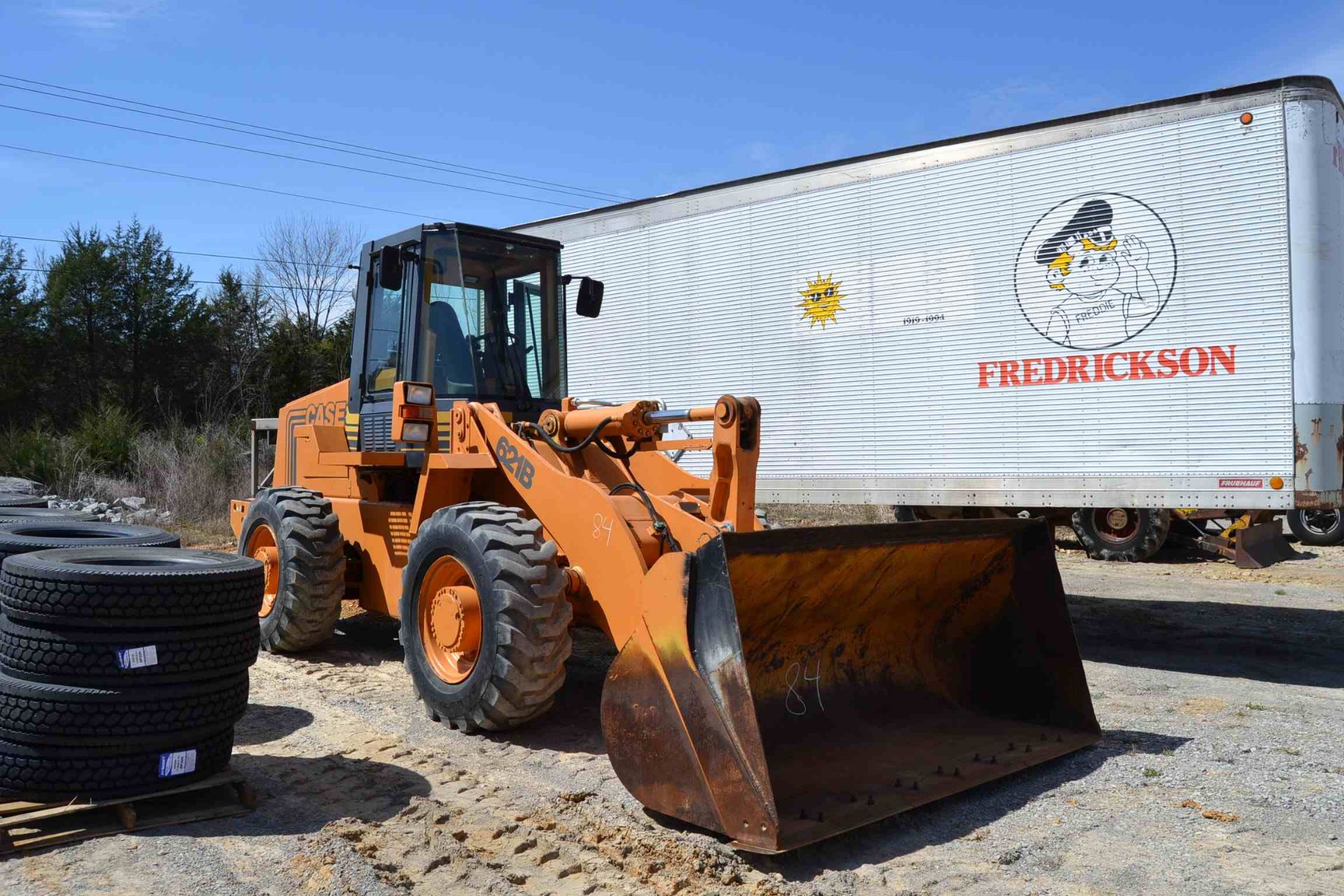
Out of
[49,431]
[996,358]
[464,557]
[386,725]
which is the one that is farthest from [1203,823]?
[49,431]

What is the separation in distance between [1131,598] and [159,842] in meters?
9.40

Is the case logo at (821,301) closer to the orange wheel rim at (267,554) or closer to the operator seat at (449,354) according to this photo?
the operator seat at (449,354)

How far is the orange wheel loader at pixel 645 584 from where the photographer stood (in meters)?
3.86

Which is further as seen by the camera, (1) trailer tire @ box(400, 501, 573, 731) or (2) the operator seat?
(2) the operator seat

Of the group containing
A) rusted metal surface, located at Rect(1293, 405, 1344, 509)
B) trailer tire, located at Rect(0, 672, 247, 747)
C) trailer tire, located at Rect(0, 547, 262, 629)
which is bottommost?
trailer tire, located at Rect(0, 672, 247, 747)

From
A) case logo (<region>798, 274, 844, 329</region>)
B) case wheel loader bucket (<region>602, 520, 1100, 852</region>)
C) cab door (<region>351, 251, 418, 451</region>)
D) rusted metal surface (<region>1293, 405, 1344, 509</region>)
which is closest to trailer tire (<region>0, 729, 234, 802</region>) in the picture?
case wheel loader bucket (<region>602, 520, 1100, 852</region>)

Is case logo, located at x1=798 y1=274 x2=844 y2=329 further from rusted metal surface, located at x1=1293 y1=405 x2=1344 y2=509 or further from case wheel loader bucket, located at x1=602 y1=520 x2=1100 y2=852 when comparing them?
case wheel loader bucket, located at x1=602 y1=520 x2=1100 y2=852

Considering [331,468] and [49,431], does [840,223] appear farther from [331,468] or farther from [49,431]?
[49,431]

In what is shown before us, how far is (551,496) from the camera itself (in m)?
5.25

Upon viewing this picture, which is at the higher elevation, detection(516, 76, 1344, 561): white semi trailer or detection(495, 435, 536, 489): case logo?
detection(516, 76, 1344, 561): white semi trailer

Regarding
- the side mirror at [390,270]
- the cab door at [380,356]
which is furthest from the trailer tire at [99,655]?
the side mirror at [390,270]

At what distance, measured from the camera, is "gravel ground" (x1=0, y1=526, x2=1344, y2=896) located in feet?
11.3

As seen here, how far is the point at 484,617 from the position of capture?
Result: 16.0ft

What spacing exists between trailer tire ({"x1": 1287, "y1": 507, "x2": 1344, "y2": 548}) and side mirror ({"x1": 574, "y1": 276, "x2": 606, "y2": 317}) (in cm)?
1246
